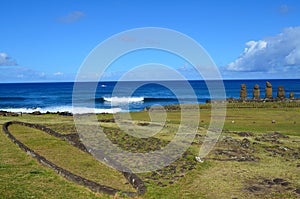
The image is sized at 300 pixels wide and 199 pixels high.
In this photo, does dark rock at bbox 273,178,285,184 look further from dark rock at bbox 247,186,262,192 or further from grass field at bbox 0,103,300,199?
dark rock at bbox 247,186,262,192

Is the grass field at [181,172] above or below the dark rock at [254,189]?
above

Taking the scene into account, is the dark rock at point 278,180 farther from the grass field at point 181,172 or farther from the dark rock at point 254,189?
the dark rock at point 254,189

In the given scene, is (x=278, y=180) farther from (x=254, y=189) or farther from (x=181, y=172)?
(x=181, y=172)

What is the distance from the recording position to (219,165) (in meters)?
14.3

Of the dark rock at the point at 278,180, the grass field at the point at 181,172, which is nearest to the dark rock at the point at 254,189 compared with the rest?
the grass field at the point at 181,172

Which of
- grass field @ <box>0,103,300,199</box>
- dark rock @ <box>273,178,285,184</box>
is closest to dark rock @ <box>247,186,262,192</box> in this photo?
grass field @ <box>0,103,300,199</box>

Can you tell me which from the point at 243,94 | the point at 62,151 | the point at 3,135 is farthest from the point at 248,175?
the point at 243,94

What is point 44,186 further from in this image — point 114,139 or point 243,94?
point 243,94

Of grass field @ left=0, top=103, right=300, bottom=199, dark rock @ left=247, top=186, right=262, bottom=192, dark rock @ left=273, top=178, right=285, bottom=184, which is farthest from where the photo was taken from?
dark rock @ left=273, top=178, right=285, bottom=184

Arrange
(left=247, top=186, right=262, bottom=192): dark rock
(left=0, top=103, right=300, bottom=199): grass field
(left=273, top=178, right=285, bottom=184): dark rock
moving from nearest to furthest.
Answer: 1. (left=0, top=103, right=300, bottom=199): grass field
2. (left=247, top=186, right=262, bottom=192): dark rock
3. (left=273, top=178, right=285, bottom=184): dark rock

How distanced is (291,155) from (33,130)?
1688 centimetres

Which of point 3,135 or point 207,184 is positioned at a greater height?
point 3,135

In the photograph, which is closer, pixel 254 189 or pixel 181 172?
pixel 254 189

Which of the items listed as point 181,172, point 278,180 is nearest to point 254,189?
point 278,180
